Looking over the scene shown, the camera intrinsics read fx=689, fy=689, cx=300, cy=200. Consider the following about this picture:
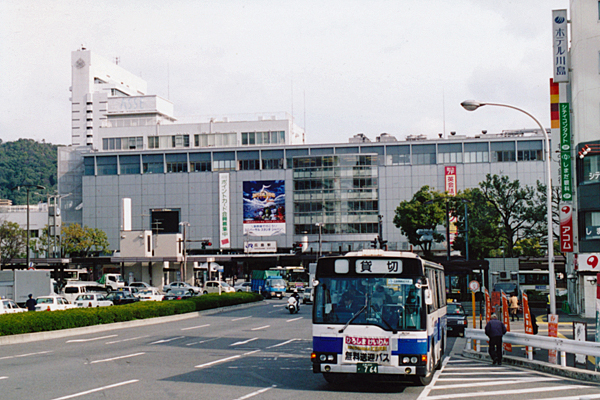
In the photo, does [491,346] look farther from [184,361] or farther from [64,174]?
[64,174]

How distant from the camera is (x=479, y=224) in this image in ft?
227

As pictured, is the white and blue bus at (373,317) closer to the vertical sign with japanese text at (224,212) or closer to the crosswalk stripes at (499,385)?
the crosswalk stripes at (499,385)

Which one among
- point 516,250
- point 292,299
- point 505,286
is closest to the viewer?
point 292,299

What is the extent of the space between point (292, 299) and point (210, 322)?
8.84 meters

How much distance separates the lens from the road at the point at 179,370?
13812mm

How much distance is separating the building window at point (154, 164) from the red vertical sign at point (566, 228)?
277 feet

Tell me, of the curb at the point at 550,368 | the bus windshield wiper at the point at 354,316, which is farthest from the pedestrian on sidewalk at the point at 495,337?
the bus windshield wiper at the point at 354,316

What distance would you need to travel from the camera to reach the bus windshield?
14.2 m

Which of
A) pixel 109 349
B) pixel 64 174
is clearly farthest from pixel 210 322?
pixel 64 174

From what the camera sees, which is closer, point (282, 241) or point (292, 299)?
point (292, 299)

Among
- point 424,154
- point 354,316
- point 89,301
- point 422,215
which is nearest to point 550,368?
point 354,316

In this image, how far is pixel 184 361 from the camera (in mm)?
19797

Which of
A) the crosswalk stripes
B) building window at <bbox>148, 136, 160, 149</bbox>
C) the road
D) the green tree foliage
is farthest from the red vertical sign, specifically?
the green tree foliage

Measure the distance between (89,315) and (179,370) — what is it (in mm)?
16144
